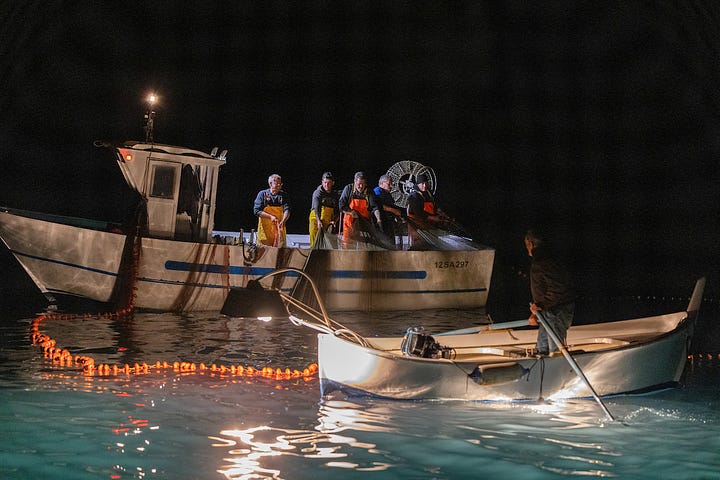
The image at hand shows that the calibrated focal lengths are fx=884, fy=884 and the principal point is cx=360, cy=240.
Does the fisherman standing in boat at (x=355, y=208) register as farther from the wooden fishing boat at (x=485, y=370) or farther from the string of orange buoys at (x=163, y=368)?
the wooden fishing boat at (x=485, y=370)

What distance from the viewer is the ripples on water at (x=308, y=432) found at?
25.3 feet

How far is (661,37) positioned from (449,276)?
16382 mm

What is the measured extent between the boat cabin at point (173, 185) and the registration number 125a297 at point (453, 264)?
5.37 m

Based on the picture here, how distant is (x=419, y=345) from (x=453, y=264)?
34.6ft

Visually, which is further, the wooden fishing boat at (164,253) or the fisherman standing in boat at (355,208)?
the fisherman standing in boat at (355,208)

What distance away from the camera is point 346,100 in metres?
35.4

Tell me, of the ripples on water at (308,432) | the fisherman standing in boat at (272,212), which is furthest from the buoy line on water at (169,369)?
the fisherman standing in boat at (272,212)

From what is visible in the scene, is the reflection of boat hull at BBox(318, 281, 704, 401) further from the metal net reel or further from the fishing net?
Answer: the metal net reel

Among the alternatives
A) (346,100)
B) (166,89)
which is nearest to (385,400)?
(166,89)

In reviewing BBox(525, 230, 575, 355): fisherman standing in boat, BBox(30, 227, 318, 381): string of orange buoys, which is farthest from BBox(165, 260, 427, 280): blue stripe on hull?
BBox(525, 230, 575, 355): fisherman standing in boat

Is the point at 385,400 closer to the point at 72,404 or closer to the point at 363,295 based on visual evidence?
the point at 72,404

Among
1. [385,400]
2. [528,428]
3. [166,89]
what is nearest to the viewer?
[528,428]

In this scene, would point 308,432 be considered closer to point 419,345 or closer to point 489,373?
point 419,345

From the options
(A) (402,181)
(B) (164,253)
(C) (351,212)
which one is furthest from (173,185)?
(A) (402,181)
